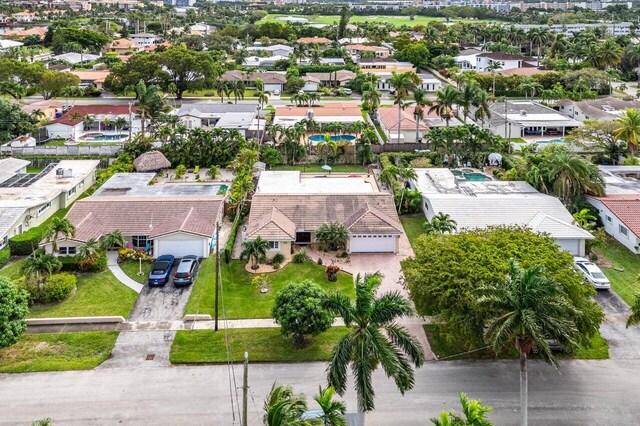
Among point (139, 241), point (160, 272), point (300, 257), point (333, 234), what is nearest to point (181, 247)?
point (139, 241)

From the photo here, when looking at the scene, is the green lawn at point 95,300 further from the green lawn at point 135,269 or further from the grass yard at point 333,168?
the grass yard at point 333,168

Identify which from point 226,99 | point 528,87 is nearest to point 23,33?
point 226,99

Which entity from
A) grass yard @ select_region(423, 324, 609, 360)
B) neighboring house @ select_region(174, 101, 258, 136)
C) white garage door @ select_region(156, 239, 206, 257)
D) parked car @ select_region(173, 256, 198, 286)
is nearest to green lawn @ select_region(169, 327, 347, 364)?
grass yard @ select_region(423, 324, 609, 360)

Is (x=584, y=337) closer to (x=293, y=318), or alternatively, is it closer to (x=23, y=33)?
(x=293, y=318)

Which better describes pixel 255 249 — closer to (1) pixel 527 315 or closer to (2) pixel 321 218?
(2) pixel 321 218

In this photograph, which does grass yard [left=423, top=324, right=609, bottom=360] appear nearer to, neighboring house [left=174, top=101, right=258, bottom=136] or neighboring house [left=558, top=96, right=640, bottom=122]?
neighboring house [left=174, top=101, right=258, bottom=136]

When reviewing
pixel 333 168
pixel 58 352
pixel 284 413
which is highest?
pixel 333 168

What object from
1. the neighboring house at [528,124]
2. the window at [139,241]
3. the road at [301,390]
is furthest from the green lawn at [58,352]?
the neighboring house at [528,124]
